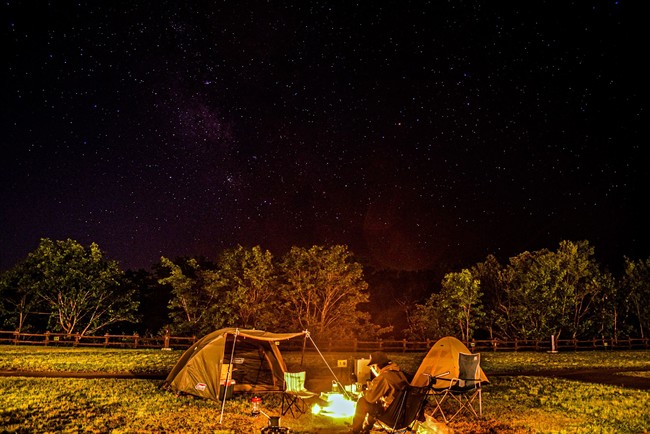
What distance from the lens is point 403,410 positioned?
21.2ft

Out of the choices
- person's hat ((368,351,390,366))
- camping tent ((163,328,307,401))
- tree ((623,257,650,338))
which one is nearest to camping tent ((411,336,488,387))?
person's hat ((368,351,390,366))

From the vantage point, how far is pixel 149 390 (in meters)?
10.4

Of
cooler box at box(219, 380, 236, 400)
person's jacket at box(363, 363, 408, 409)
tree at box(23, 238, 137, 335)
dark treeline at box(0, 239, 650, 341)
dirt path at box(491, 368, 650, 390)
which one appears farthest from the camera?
tree at box(23, 238, 137, 335)

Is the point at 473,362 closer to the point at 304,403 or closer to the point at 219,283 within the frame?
the point at 304,403

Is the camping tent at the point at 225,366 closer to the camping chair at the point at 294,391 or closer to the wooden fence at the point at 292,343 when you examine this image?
the camping chair at the point at 294,391

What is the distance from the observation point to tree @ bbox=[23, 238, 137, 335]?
96.7ft

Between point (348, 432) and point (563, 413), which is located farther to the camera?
point (563, 413)

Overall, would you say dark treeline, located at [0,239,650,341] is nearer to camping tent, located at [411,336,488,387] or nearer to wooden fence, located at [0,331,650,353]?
wooden fence, located at [0,331,650,353]

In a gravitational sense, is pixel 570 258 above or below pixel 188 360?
above

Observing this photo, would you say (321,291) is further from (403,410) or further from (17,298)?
(403,410)

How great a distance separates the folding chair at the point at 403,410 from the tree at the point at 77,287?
2775 centimetres

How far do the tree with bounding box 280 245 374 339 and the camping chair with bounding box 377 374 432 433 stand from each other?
2156cm

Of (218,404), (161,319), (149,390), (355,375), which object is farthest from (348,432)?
(161,319)

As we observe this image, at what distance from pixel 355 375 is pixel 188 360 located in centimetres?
354
